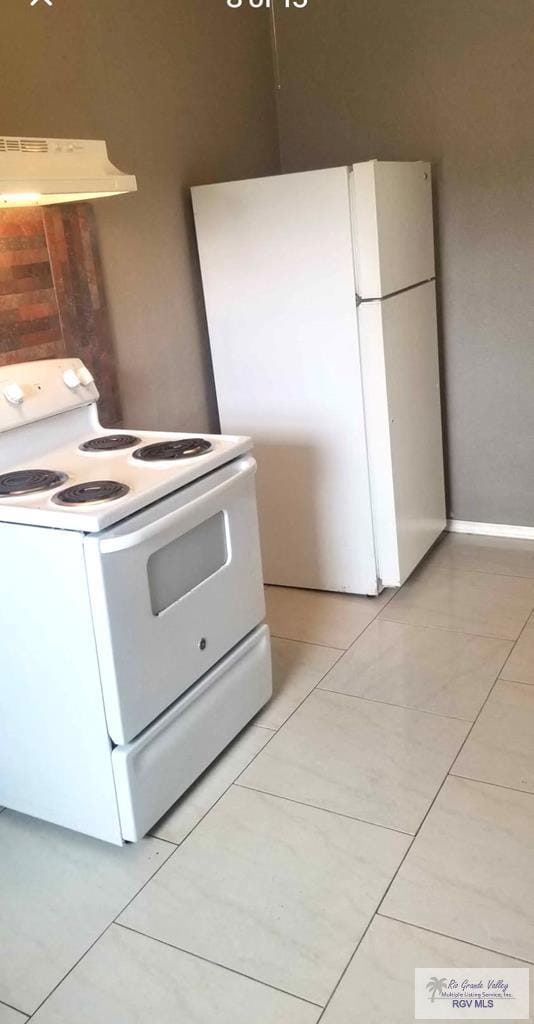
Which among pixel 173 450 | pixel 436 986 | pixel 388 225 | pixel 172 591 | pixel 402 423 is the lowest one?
pixel 436 986

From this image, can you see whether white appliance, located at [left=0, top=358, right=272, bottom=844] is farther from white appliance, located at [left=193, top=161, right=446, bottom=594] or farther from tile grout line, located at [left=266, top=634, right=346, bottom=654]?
white appliance, located at [left=193, top=161, right=446, bottom=594]

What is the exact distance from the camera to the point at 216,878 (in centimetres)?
177

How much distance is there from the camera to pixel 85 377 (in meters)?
2.31

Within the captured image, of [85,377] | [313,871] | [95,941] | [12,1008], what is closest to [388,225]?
[85,377]

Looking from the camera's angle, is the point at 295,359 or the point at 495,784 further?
the point at 295,359

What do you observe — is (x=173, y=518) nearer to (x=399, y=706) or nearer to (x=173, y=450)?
(x=173, y=450)

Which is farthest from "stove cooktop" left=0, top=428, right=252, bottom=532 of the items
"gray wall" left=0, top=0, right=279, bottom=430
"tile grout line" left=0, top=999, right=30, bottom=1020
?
"tile grout line" left=0, top=999, right=30, bottom=1020

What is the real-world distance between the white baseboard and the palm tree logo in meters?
2.15

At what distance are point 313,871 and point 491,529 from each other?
1991 mm

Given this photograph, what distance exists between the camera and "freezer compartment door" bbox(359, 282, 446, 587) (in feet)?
8.86

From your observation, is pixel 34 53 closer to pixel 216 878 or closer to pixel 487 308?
pixel 487 308

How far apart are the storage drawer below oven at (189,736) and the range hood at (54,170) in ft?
3.83

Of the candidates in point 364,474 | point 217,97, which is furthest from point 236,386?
point 217,97

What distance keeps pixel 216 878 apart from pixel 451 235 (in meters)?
2.43
